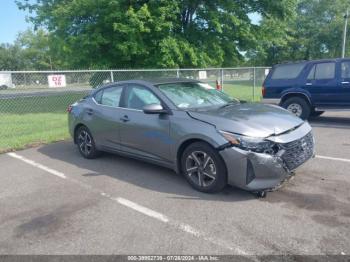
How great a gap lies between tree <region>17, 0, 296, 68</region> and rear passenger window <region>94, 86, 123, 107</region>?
6.84 metres

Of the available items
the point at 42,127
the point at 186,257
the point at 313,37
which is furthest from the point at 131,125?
the point at 313,37

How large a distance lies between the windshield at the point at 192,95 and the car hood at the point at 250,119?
11.3 inches

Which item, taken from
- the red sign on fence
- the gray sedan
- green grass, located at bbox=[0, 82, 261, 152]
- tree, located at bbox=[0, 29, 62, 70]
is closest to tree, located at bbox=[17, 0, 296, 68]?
green grass, located at bbox=[0, 82, 261, 152]

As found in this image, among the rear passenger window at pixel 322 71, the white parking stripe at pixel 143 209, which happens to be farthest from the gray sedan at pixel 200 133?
the rear passenger window at pixel 322 71

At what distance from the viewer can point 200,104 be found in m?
4.86

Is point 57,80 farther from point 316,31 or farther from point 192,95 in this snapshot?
point 316,31

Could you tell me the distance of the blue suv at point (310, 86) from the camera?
870 cm

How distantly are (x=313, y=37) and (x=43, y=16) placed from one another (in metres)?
36.7

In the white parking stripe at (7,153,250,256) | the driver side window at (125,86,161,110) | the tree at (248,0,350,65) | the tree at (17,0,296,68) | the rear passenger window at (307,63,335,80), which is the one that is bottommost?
the white parking stripe at (7,153,250,256)

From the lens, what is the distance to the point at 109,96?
5.75 m

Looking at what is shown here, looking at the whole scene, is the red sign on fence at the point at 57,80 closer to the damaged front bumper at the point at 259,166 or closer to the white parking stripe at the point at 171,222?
the white parking stripe at the point at 171,222

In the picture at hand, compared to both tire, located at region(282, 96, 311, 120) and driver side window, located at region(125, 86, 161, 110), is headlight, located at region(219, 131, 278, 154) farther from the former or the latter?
tire, located at region(282, 96, 311, 120)

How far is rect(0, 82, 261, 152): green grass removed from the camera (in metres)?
7.98

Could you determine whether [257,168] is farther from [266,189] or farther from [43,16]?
[43,16]
